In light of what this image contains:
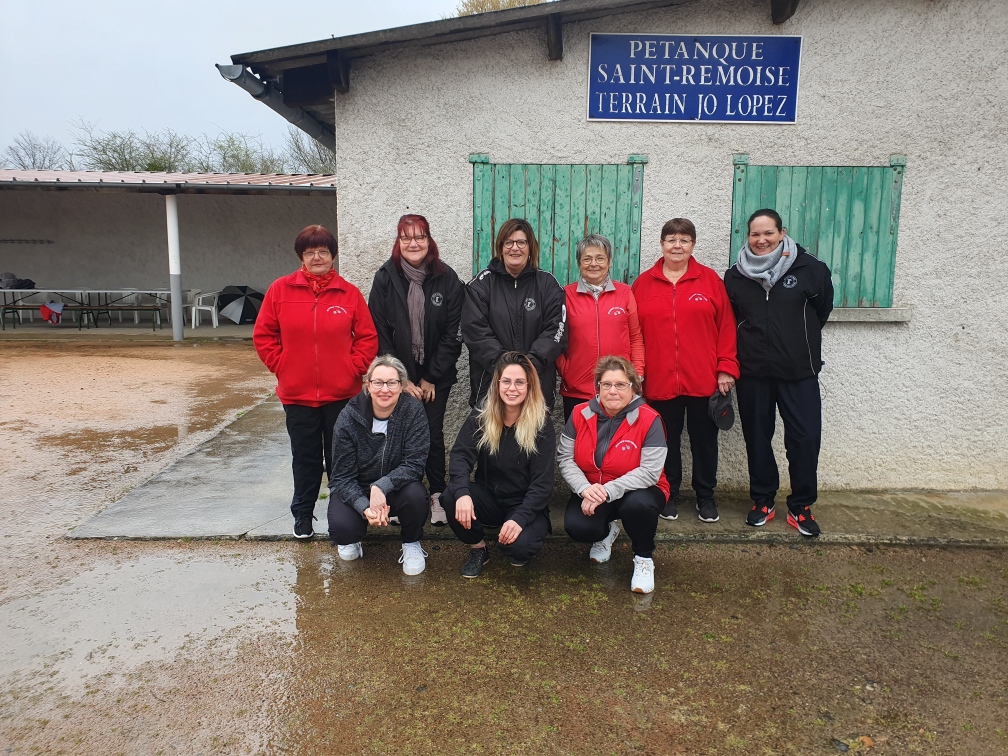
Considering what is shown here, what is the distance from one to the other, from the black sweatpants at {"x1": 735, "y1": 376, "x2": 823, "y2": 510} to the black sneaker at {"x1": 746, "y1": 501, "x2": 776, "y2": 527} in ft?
0.13

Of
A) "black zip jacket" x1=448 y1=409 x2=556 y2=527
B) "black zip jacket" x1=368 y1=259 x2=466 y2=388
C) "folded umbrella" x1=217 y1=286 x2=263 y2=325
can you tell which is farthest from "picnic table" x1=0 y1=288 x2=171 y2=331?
"black zip jacket" x1=448 y1=409 x2=556 y2=527

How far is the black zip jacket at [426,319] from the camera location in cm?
390

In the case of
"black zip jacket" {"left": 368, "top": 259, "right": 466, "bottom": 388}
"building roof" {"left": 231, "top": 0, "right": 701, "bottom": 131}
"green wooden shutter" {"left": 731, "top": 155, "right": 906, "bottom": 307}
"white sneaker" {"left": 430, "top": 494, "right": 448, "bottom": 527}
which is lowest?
"white sneaker" {"left": 430, "top": 494, "right": 448, "bottom": 527}

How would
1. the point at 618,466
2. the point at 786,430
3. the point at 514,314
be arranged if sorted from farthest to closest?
the point at 786,430
the point at 514,314
the point at 618,466

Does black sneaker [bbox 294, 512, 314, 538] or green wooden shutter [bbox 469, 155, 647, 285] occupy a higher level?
green wooden shutter [bbox 469, 155, 647, 285]

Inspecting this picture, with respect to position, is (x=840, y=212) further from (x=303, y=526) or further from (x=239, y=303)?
(x=239, y=303)

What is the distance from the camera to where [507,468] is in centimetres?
350

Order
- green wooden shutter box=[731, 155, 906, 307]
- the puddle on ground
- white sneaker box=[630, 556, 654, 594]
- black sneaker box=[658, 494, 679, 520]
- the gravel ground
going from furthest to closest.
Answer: green wooden shutter box=[731, 155, 906, 307], black sneaker box=[658, 494, 679, 520], white sneaker box=[630, 556, 654, 594], the puddle on ground, the gravel ground

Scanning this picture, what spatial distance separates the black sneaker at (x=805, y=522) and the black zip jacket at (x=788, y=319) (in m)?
0.76

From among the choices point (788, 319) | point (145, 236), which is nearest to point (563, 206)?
point (788, 319)

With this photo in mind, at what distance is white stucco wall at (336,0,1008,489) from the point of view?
4305 mm

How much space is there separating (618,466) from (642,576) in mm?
531

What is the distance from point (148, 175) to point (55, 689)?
1415 centimetres

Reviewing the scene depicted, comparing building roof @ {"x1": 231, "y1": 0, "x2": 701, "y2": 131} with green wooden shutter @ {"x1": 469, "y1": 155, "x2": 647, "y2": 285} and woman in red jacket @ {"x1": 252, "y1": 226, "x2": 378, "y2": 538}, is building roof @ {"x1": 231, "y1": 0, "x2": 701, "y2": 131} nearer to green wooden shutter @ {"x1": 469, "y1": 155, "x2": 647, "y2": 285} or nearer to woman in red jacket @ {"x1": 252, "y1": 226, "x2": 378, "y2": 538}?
green wooden shutter @ {"x1": 469, "y1": 155, "x2": 647, "y2": 285}
